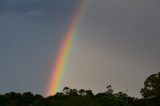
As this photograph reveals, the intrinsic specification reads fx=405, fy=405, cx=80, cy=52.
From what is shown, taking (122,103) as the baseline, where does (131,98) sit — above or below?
above

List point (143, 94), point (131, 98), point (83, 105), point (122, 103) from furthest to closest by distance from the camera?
1. point (131, 98)
2. point (143, 94)
3. point (122, 103)
4. point (83, 105)

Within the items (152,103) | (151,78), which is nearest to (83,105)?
(152,103)

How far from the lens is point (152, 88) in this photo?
131250 millimetres

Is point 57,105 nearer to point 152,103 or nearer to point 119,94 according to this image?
point 152,103

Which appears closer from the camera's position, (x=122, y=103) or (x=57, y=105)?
(x=57, y=105)

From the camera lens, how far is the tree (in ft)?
424

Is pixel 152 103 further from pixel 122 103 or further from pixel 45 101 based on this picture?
pixel 45 101

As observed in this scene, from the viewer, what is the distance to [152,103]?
403 ft

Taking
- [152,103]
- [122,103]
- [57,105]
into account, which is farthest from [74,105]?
[152,103]

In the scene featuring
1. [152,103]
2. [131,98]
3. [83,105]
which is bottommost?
[83,105]

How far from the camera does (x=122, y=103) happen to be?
11212 cm

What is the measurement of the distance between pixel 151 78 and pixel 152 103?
1303cm

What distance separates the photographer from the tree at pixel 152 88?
5089 inches

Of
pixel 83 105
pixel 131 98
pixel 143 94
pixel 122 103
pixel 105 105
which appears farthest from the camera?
pixel 131 98
